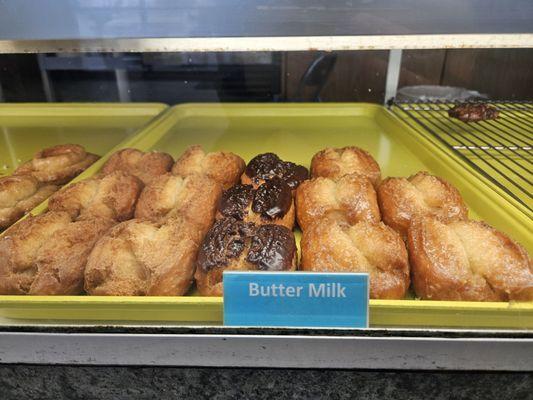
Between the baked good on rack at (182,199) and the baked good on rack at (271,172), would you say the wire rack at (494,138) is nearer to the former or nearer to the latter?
the baked good on rack at (271,172)

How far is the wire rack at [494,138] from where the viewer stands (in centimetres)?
189

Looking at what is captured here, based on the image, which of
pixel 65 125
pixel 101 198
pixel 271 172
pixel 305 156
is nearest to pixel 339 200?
pixel 271 172

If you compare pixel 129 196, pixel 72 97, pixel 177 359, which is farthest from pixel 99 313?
pixel 72 97

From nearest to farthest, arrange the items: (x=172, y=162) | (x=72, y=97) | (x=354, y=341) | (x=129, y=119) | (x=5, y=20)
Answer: (x=354, y=341) → (x=5, y=20) → (x=172, y=162) → (x=129, y=119) → (x=72, y=97)

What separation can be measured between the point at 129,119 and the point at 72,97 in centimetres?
116

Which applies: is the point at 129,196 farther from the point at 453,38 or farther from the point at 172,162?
the point at 453,38

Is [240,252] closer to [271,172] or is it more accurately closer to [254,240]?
[254,240]

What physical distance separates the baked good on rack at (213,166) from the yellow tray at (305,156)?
11.4 inches

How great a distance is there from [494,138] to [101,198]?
7.17ft

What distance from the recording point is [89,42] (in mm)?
1387

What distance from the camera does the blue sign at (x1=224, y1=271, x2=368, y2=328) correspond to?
3.45 feet

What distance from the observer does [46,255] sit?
1353 mm

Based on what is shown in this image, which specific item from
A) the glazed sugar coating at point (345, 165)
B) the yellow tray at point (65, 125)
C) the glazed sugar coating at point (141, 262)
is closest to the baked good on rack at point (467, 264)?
the glazed sugar coating at point (345, 165)

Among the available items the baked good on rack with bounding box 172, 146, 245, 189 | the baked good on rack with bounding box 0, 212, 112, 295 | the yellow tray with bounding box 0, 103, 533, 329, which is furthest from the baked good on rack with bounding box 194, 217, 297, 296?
the baked good on rack with bounding box 172, 146, 245, 189
